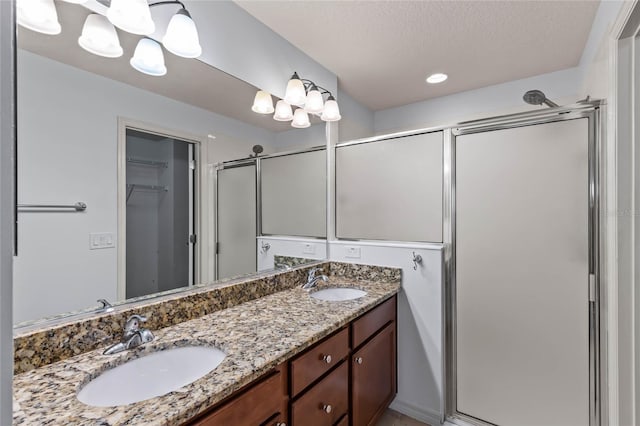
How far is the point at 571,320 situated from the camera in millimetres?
1557

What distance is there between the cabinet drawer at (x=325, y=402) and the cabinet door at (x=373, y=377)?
86 millimetres

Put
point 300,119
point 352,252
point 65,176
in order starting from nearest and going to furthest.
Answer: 1. point 65,176
2. point 300,119
3. point 352,252

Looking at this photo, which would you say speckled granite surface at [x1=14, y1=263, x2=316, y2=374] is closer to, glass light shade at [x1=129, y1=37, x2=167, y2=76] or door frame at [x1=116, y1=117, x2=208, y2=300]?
door frame at [x1=116, y1=117, x2=208, y2=300]

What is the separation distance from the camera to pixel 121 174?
1.07m

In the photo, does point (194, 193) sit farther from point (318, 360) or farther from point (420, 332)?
point (420, 332)

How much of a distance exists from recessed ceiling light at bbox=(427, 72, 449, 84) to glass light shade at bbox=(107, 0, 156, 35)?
1933mm

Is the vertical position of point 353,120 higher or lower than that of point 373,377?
higher

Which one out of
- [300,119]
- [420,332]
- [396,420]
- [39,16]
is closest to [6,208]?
[39,16]

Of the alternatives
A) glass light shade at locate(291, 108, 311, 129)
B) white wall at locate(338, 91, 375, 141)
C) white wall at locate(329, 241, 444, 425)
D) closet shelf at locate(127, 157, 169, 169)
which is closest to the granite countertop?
white wall at locate(329, 241, 444, 425)

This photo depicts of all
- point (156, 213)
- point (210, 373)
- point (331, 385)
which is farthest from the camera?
point (331, 385)

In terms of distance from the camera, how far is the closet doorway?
1093mm

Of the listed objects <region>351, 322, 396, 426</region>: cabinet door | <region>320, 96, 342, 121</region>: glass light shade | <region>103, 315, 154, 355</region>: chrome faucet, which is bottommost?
<region>351, 322, 396, 426</region>: cabinet door

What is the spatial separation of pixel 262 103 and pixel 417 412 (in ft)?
7.14

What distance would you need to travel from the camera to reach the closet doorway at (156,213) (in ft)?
3.59
